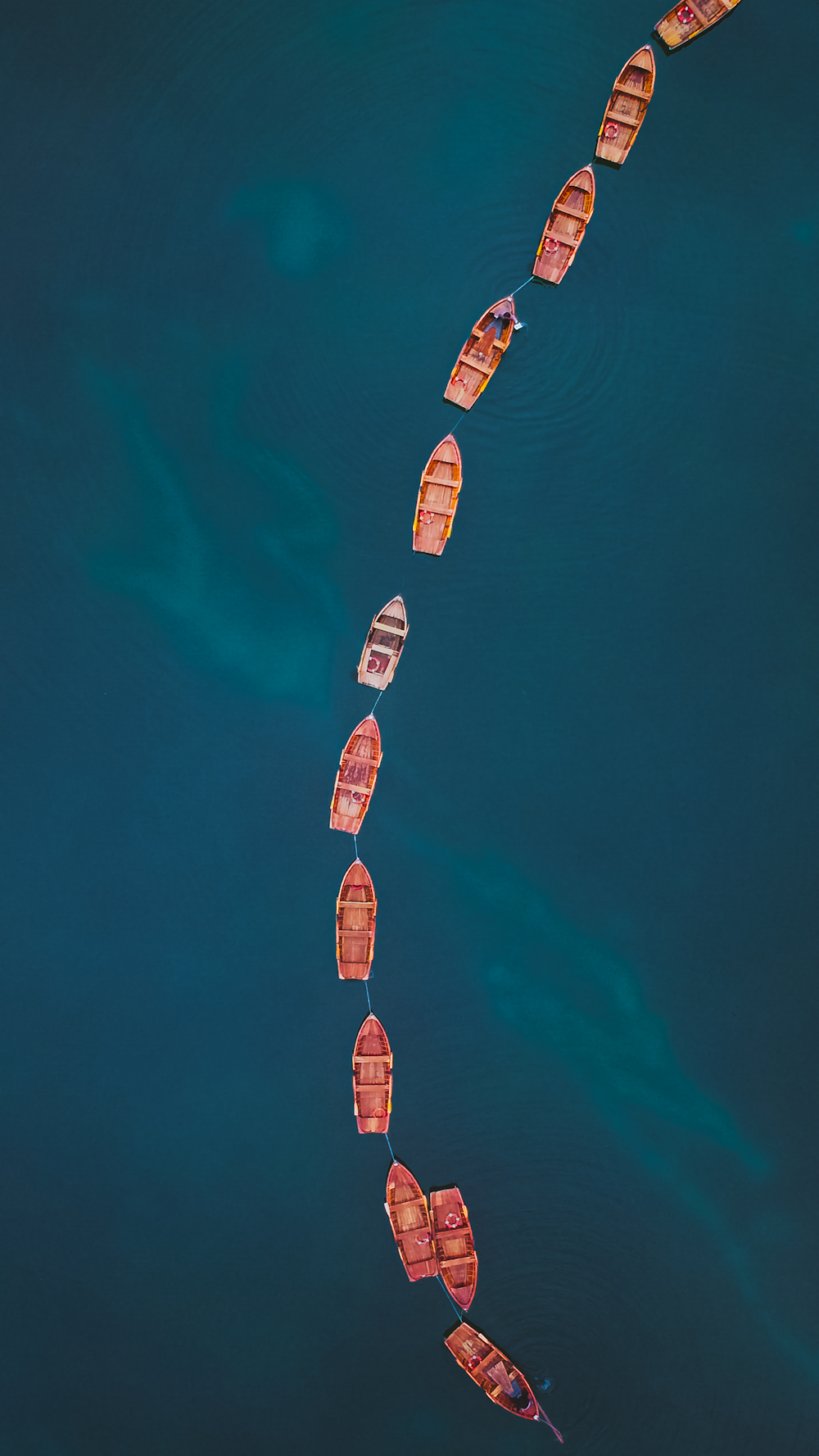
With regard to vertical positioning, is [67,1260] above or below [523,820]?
below

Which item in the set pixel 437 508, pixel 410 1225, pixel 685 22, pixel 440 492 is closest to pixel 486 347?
pixel 440 492

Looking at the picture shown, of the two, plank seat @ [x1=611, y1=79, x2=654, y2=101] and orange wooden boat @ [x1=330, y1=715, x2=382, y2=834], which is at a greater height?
plank seat @ [x1=611, y1=79, x2=654, y2=101]

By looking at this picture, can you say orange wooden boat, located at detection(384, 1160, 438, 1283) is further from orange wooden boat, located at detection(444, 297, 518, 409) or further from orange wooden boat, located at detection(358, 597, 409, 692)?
orange wooden boat, located at detection(444, 297, 518, 409)

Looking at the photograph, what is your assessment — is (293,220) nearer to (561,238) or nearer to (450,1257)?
(561,238)

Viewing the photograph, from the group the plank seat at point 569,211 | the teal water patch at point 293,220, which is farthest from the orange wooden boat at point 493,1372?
the plank seat at point 569,211

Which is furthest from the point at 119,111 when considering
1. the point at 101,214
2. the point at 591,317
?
the point at 591,317

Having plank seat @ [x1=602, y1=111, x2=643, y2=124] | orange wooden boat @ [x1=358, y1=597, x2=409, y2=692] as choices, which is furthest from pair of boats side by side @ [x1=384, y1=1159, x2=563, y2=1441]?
plank seat @ [x1=602, y1=111, x2=643, y2=124]

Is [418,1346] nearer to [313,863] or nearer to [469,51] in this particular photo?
[313,863]
